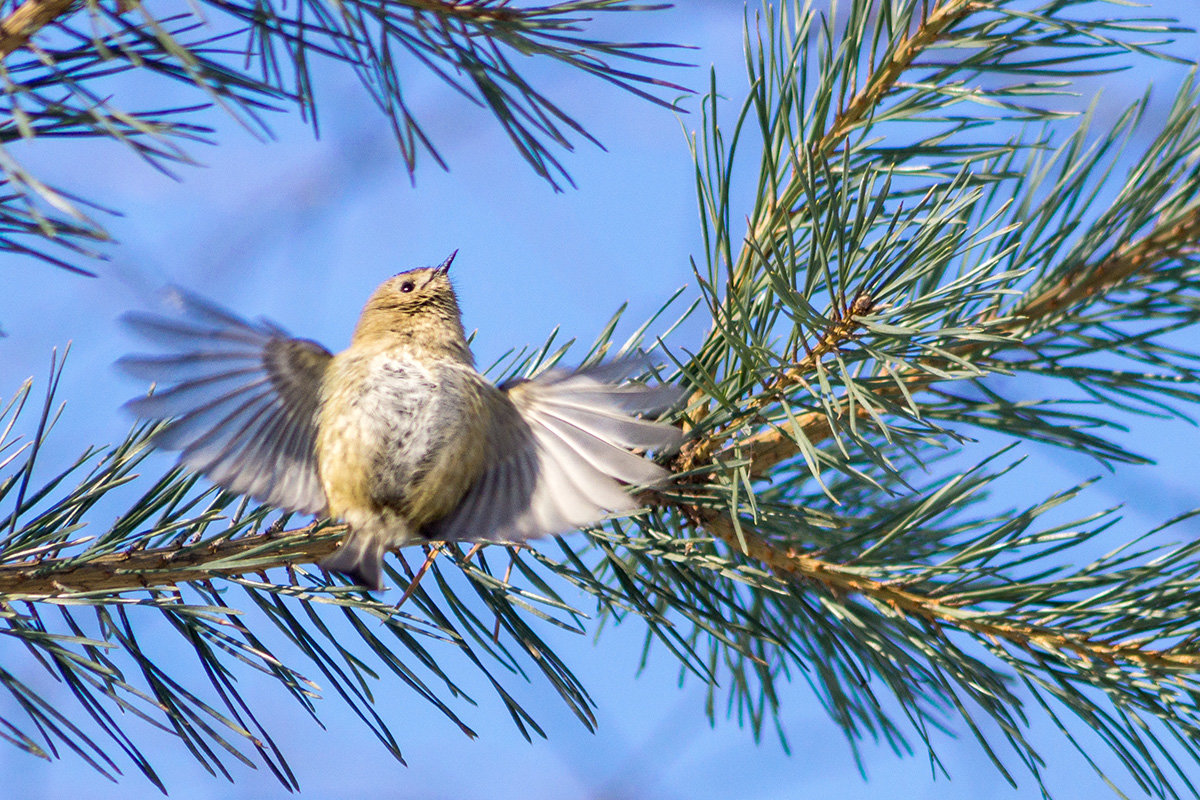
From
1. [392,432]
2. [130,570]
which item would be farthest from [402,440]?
[130,570]

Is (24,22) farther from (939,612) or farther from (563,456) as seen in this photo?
(939,612)

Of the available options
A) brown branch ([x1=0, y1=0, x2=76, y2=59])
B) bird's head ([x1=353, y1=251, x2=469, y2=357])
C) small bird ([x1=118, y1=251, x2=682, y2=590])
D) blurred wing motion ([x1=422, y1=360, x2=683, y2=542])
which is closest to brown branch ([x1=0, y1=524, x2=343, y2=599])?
small bird ([x1=118, y1=251, x2=682, y2=590])

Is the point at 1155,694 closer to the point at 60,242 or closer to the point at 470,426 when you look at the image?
the point at 470,426

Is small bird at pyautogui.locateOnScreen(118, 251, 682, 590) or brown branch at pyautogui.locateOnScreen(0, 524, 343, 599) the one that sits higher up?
small bird at pyautogui.locateOnScreen(118, 251, 682, 590)

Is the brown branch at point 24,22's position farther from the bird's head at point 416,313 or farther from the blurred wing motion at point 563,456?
the bird's head at point 416,313

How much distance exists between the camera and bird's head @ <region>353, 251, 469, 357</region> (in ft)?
4.96

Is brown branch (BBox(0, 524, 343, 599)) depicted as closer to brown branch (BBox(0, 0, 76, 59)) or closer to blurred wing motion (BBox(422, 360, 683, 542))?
blurred wing motion (BBox(422, 360, 683, 542))

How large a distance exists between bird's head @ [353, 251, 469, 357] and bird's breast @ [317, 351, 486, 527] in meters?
0.14

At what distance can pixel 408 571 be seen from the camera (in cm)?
111

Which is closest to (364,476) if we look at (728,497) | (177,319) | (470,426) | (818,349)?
(470,426)

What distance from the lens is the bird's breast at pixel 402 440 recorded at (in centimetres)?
122

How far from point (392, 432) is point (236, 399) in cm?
19

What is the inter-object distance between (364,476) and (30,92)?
601mm

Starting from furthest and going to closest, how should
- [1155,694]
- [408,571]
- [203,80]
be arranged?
[408,571] < [1155,694] < [203,80]
